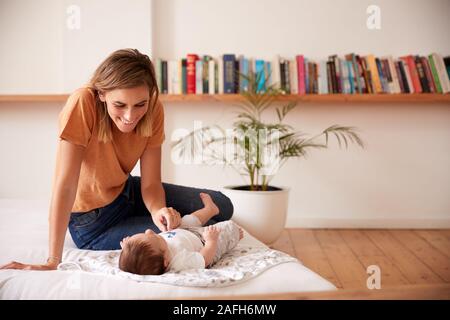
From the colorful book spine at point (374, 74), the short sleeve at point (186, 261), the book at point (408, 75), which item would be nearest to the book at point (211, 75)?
the colorful book spine at point (374, 74)

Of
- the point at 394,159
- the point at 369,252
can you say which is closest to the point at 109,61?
the point at 369,252

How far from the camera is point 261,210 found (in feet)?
9.52

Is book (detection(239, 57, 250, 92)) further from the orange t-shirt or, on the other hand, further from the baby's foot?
the orange t-shirt

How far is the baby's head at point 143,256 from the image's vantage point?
1345 millimetres

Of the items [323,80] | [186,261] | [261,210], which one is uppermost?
[323,80]

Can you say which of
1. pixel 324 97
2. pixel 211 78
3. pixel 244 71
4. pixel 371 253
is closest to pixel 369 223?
pixel 371 253

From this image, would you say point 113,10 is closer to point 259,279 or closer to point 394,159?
point 394,159

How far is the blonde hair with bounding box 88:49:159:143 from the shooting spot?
1.49m

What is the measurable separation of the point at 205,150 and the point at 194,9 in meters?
0.96

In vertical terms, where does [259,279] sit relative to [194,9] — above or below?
below

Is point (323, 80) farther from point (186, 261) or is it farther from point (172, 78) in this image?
point (186, 261)

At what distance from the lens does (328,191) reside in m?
3.62

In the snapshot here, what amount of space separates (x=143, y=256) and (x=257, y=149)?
1751 mm

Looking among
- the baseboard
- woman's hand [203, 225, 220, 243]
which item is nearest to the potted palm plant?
the baseboard
